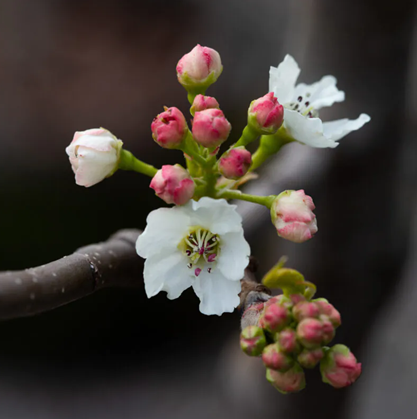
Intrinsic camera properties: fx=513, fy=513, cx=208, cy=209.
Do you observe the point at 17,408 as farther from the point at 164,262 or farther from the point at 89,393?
the point at 164,262

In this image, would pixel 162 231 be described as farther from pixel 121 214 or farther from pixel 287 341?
pixel 121 214

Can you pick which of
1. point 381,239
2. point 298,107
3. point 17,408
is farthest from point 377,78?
point 17,408

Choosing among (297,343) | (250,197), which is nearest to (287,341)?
(297,343)

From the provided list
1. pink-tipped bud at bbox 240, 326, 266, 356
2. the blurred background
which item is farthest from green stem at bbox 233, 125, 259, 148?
Answer: the blurred background

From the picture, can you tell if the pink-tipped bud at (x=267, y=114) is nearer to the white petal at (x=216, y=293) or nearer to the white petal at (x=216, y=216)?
the white petal at (x=216, y=216)

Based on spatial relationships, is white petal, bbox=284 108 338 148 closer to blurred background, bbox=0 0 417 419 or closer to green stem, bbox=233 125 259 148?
green stem, bbox=233 125 259 148

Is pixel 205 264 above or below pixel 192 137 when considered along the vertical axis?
below
